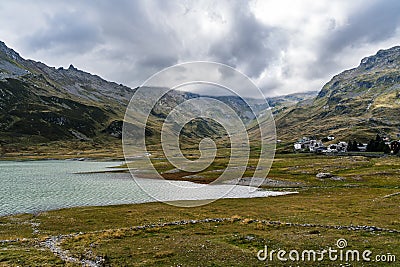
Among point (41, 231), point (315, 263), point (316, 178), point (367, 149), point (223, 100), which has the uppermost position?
point (367, 149)

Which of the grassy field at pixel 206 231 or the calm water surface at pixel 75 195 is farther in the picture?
the calm water surface at pixel 75 195

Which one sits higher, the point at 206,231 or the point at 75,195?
the point at 206,231

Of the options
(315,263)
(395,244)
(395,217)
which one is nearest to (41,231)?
(315,263)

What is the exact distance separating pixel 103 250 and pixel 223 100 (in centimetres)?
1852

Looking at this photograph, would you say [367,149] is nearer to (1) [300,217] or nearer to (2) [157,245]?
(1) [300,217]

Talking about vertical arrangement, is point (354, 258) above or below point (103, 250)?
above

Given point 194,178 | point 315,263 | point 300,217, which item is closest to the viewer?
point 315,263

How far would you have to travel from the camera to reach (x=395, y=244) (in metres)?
27.9

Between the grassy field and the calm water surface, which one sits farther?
the calm water surface

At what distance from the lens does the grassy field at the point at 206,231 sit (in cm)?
2661

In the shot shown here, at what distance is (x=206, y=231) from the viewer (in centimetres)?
3819

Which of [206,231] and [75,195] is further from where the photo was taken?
[75,195]

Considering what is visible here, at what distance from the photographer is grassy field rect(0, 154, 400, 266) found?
2661cm

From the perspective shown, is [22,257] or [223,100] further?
[223,100]
